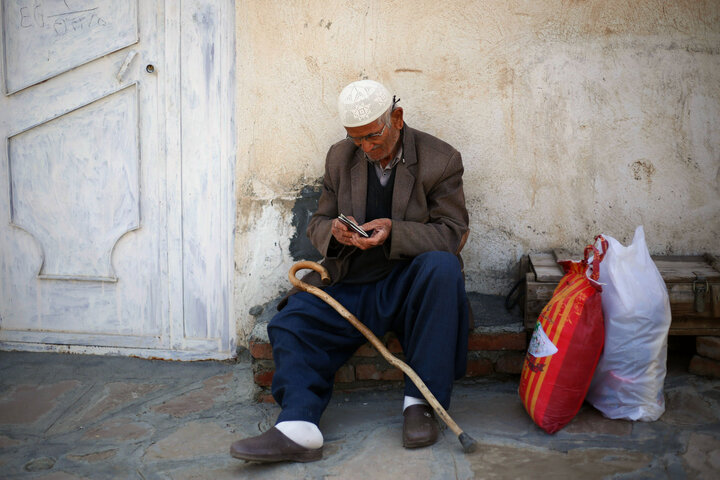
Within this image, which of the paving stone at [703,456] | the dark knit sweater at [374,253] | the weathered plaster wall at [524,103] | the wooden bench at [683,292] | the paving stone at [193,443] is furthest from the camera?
the weathered plaster wall at [524,103]

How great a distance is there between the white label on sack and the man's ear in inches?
41.2

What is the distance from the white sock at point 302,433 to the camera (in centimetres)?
237

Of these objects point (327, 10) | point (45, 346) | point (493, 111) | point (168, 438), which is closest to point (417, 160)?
point (493, 111)

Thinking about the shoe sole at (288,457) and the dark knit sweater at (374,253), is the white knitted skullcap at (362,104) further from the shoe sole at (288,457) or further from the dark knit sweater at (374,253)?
the shoe sole at (288,457)

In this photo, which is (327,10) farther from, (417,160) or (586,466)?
(586,466)

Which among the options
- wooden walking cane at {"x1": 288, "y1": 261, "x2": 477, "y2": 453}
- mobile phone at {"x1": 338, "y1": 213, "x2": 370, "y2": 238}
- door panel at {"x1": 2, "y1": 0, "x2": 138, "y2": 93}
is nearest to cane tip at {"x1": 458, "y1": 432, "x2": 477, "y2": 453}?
wooden walking cane at {"x1": 288, "y1": 261, "x2": 477, "y2": 453}

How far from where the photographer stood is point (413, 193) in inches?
113

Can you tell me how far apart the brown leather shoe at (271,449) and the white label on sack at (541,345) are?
97 centimetres

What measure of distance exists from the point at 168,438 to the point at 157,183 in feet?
4.72

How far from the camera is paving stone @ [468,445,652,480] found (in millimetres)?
2203

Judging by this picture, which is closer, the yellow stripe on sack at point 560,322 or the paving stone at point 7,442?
the yellow stripe on sack at point 560,322

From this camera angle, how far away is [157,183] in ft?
11.5

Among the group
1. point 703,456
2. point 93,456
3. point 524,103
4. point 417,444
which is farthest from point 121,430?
point 524,103

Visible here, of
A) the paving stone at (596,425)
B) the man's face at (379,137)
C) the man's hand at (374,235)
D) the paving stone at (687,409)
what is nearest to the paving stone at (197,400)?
the man's hand at (374,235)
